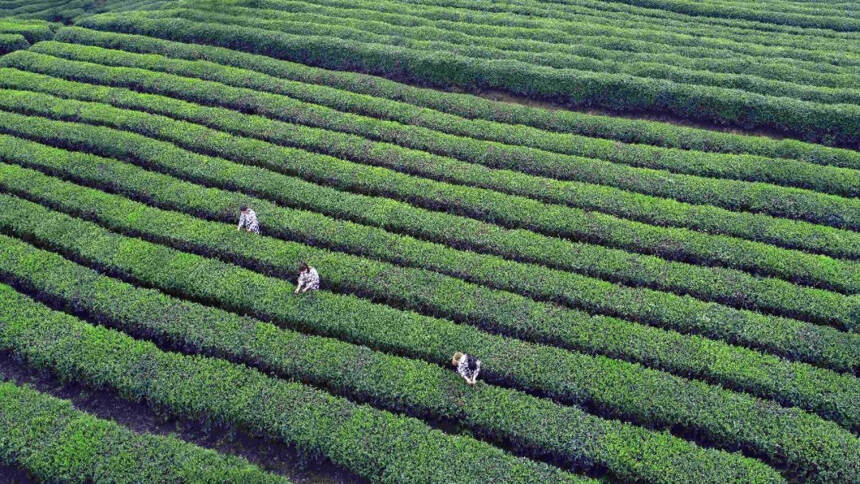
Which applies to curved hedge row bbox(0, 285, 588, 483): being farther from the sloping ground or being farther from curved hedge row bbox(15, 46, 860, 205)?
curved hedge row bbox(15, 46, 860, 205)

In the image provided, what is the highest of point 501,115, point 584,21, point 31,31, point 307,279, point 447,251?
point 584,21

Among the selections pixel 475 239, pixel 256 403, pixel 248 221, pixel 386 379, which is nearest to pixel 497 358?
pixel 386 379

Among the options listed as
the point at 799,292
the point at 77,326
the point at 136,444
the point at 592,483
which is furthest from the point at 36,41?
the point at 799,292

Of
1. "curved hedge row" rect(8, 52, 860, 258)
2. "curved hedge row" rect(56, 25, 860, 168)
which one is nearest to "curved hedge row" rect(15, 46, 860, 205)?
"curved hedge row" rect(8, 52, 860, 258)

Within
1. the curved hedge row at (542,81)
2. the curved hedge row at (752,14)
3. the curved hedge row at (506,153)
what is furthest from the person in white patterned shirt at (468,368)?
the curved hedge row at (752,14)

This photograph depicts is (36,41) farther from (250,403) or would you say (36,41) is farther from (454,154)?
(250,403)

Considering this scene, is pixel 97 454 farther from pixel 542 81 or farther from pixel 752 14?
pixel 752 14
